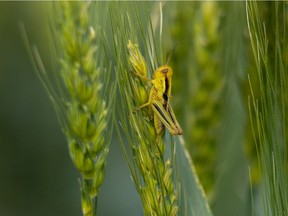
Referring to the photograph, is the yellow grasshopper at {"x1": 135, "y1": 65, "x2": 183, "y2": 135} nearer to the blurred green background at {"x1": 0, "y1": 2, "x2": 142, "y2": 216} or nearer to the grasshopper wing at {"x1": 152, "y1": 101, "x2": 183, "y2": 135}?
the grasshopper wing at {"x1": 152, "y1": 101, "x2": 183, "y2": 135}

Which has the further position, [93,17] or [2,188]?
[2,188]

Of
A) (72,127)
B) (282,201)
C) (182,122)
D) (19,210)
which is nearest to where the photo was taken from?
A: (282,201)

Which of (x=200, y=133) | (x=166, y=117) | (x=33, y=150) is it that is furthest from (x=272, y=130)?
(x=33, y=150)

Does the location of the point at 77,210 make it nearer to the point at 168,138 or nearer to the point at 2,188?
the point at 2,188

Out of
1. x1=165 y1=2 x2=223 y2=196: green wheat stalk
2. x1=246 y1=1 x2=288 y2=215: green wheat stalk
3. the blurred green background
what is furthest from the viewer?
the blurred green background

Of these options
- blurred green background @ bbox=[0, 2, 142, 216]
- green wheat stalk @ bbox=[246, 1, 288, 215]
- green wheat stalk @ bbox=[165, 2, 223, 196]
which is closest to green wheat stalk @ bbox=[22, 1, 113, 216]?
green wheat stalk @ bbox=[246, 1, 288, 215]

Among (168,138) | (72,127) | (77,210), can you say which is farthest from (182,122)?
(77,210)

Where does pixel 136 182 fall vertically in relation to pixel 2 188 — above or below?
above

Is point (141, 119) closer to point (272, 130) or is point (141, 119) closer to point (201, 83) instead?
point (272, 130)

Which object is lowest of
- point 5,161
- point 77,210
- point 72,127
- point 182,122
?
point 77,210
